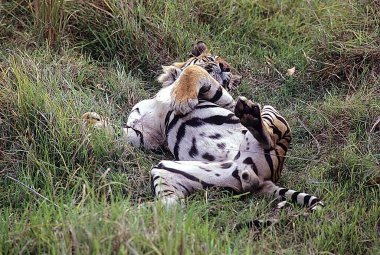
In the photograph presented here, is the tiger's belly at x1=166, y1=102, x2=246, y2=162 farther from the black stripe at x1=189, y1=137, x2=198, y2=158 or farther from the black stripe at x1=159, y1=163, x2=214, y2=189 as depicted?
the black stripe at x1=159, y1=163, x2=214, y2=189

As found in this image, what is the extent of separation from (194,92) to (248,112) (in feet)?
2.09

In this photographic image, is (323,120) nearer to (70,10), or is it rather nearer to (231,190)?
(231,190)

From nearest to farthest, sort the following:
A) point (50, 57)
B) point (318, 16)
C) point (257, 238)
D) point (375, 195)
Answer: point (257, 238) → point (375, 195) → point (50, 57) → point (318, 16)

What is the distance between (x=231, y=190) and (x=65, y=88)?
5.83 feet

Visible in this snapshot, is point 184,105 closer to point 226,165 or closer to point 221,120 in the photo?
point 221,120

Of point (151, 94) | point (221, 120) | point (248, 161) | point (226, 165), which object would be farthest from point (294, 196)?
point (151, 94)

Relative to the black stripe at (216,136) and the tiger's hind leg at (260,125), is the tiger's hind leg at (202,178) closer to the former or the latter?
the tiger's hind leg at (260,125)

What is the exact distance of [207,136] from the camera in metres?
5.19

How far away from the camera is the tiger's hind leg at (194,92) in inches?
204

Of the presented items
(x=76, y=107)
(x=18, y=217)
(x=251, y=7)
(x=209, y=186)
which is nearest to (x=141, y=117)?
(x=76, y=107)

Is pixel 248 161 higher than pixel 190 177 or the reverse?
higher

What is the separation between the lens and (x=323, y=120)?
19.3 ft

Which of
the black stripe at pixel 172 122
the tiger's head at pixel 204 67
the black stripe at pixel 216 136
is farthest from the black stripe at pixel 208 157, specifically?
the tiger's head at pixel 204 67

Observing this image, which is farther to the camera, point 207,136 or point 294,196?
point 207,136
